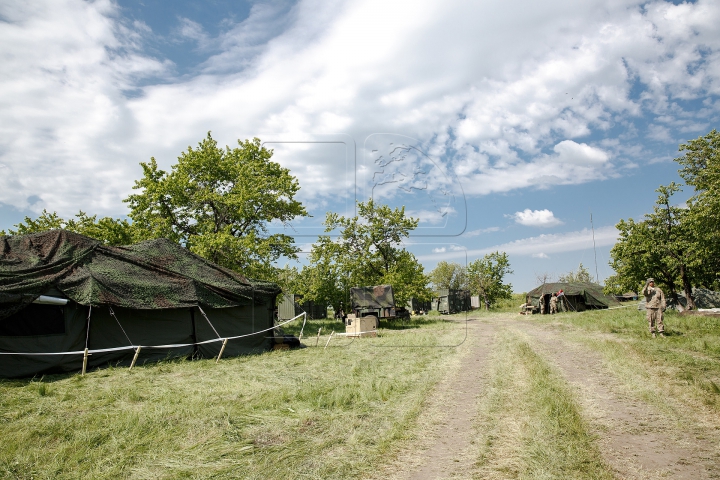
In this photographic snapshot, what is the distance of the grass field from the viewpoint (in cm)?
472

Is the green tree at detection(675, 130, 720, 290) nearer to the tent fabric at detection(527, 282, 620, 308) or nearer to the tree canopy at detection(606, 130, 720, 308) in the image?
the tree canopy at detection(606, 130, 720, 308)

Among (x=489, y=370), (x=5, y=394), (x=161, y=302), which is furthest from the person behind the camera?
(x=161, y=302)

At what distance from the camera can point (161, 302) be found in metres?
13.2

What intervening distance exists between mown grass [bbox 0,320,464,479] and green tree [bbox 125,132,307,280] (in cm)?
1176

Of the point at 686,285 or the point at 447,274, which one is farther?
the point at 447,274

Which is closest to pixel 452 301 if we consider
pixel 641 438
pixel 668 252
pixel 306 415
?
pixel 668 252

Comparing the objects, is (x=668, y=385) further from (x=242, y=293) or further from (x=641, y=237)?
(x=641, y=237)

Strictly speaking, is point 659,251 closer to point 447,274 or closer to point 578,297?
point 578,297

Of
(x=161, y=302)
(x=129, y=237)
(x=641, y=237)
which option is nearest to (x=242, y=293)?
(x=161, y=302)

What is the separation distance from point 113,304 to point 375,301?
16.4 meters

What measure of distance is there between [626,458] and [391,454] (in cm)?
240

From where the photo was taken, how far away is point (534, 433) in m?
5.42

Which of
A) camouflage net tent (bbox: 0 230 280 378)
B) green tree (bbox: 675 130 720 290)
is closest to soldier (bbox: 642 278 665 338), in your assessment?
green tree (bbox: 675 130 720 290)

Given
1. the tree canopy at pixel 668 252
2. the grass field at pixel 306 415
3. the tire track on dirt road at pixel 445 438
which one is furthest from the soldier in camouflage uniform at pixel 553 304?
the tire track on dirt road at pixel 445 438
